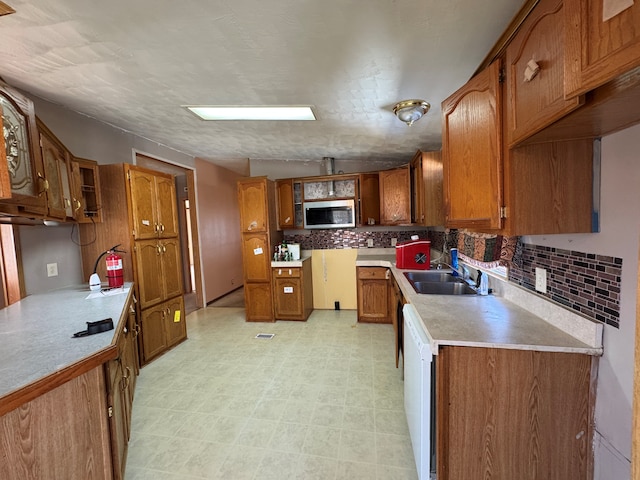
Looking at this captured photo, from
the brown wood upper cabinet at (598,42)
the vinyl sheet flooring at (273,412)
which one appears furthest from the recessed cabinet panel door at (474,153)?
the vinyl sheet flooring at (273,412)

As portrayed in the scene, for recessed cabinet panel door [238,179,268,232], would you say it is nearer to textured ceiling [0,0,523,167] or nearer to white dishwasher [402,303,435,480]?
textured ceiling [0,0,523,167]

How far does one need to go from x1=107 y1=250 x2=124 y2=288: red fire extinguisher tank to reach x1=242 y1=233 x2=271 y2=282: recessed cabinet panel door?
5.40 feet

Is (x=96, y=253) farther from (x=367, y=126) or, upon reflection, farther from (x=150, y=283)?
(x=367, y=126)

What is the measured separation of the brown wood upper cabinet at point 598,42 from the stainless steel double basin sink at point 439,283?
1.67 meters

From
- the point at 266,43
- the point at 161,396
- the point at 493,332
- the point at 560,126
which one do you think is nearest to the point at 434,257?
the point at 493,332

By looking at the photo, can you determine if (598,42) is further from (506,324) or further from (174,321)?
(174,321)

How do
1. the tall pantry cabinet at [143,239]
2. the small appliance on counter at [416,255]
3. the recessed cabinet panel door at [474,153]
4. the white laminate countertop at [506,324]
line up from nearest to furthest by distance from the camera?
the white laminate countertop at [506,324], the recessed cabinet panel door at [474,153], the tall pantry cabinet at [143,239], the small appliance on counter at [416,255]

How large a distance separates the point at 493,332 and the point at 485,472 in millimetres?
621

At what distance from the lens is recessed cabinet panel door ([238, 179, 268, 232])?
380 cm

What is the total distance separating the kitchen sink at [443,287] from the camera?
230 centimetres

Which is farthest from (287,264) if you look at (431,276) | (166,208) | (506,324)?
(506,324)

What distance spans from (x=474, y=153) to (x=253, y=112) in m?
1.95

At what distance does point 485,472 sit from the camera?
1.23m

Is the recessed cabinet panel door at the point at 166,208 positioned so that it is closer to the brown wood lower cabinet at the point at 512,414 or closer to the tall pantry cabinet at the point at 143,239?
the tall pantry cabinet at the point at 143,239
